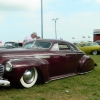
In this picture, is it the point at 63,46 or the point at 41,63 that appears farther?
the point at 63,46

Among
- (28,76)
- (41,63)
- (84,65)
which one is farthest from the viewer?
(84,65)

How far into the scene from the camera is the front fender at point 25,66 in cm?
518

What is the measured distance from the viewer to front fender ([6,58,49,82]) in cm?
518

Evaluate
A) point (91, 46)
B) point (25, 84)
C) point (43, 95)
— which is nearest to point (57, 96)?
point (43, 95)

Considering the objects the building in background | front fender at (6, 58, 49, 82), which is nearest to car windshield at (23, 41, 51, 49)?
front fender at (6, 58, 49, 82)

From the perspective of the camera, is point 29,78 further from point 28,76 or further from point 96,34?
point 96,34

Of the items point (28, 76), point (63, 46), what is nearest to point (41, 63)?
point (28, 76)

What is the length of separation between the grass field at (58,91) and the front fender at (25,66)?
0.35 m

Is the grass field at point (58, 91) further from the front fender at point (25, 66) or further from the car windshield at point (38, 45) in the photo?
the car windshield at point (38, 45)

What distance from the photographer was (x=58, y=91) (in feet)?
17.5

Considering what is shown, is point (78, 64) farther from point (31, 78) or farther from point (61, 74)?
point (31, 78)

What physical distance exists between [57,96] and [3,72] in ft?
4.46

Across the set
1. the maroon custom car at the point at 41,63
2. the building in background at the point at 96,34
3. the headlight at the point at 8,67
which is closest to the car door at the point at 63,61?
the maroon custom car at the point at 41,63

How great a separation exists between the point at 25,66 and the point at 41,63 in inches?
22.5
